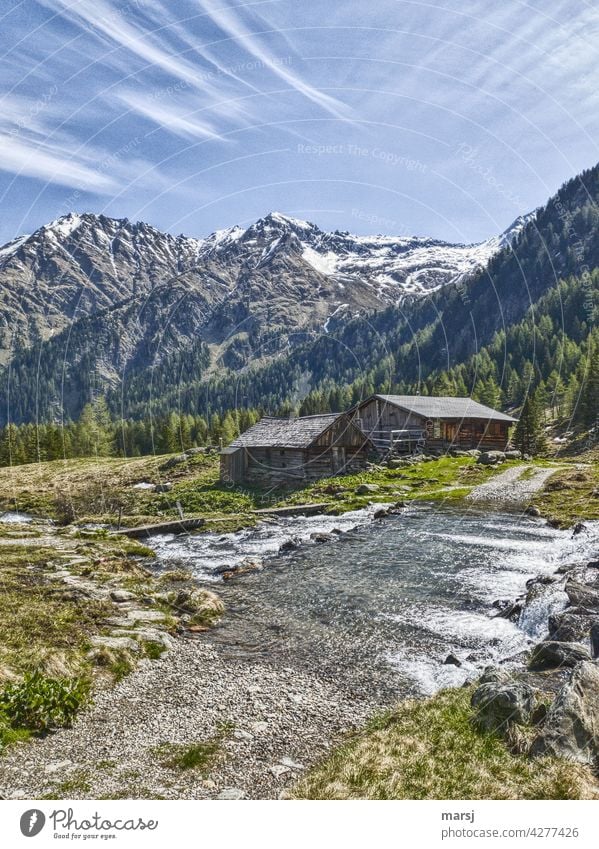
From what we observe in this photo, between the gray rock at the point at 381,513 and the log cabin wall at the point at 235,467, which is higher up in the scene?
the log cabin wall at the point at 235,467

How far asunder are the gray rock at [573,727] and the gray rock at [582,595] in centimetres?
752

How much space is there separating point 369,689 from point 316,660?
2113 mm

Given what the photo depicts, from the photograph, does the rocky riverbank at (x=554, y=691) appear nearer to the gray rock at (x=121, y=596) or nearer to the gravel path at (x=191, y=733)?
the gravel path at (x=191, y=733)

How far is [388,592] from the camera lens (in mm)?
19312

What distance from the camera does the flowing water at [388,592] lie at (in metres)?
13.7

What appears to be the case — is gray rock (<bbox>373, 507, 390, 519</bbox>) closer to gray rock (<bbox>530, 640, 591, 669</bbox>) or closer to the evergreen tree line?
gray rock (<bbox>530, 640, 591, 669</bbox>)

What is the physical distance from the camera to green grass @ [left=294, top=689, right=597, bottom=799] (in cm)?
740

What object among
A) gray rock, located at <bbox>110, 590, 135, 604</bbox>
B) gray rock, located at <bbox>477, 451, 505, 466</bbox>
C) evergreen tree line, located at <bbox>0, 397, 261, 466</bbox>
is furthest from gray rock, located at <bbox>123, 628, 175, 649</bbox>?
evergreen tree line, located at <bbox>0, 397, 261, 466</bbox>

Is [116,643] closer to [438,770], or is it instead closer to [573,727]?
[438,770]

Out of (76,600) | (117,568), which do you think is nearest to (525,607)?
(76,600)

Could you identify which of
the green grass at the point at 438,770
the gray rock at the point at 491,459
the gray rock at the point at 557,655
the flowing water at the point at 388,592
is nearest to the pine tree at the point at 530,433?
the gray rock at the point at 491,459

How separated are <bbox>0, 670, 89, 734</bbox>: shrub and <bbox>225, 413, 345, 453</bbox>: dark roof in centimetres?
3561

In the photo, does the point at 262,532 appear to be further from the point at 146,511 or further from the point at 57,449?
the point at 57,449

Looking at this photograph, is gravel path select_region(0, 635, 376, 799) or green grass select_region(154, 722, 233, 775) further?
green grass select_region(154, 722, 233, 775)
